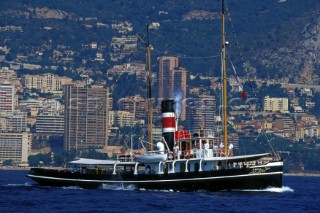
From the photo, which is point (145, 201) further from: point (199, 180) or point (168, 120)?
point (168, 120)

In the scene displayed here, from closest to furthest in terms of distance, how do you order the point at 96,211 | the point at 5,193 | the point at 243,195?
the point at 96,211 → the point at 243,195 → the point at 5,193

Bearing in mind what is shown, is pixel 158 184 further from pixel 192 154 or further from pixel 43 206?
pixel 43 206

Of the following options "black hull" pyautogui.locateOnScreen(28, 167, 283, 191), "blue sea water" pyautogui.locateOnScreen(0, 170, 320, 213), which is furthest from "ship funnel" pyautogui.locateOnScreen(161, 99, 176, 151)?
"blue sea water" pyautogui.locateOnScreen(0, 170, 320, 213)

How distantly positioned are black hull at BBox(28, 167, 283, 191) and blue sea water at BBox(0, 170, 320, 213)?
61cm

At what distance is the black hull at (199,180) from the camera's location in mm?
109625

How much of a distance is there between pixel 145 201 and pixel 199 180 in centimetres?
718

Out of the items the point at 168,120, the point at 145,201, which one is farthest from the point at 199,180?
the point at 168,120

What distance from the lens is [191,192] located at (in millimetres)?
111312

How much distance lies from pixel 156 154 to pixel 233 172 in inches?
291

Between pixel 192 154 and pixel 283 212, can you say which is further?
pixel 192 154

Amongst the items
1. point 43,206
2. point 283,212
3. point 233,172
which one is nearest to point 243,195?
point 233,172

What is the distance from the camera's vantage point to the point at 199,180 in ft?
363

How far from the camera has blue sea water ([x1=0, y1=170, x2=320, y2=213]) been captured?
10038 cm

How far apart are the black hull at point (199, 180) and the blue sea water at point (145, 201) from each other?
0.61 metres
